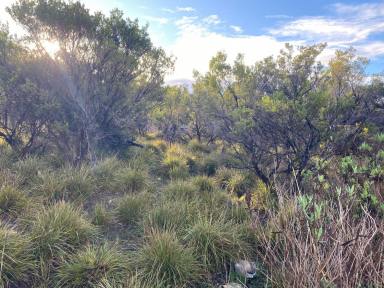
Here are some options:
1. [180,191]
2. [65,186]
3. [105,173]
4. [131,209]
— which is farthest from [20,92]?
[180,191]

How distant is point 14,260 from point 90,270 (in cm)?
85

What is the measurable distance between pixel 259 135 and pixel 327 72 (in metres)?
2.17

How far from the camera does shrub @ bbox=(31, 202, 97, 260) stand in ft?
11.2

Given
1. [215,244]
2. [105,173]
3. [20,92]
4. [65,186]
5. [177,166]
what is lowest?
[177,166]

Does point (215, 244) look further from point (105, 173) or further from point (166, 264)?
point (105, 173)

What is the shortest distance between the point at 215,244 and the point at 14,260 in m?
2.47

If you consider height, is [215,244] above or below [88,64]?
below

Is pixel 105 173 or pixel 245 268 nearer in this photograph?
pixel 245 268

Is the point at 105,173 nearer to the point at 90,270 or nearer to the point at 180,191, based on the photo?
the point at 180,191

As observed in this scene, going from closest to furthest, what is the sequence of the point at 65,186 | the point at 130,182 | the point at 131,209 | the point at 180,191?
1. the point at 131,209
2. the point at 65,186
3. the point at 180,191
4. the point at 130,182

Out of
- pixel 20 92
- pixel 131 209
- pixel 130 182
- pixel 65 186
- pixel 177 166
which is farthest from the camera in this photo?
pixel 177 166

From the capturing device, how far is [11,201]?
4.46m

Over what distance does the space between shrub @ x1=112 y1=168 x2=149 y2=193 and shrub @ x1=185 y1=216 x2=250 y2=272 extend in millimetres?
2557

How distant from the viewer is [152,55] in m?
8.93
